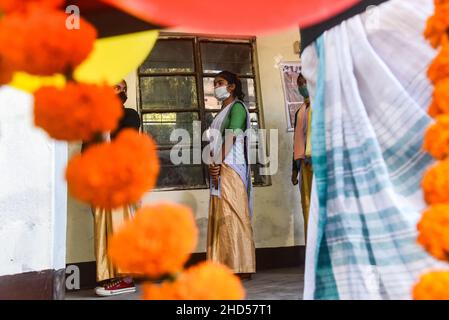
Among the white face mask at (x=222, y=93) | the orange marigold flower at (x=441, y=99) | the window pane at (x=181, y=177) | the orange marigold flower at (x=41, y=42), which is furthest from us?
the window pane at (x=181, y=177)

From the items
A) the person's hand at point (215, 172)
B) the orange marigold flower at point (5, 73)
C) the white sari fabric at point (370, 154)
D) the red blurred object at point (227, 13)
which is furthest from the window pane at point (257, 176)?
the orange marigold flower at point (5, 73)

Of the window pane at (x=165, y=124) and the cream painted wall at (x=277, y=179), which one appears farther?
the cream painted wall at (x=277, y=179)

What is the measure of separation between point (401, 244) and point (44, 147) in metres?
1.42

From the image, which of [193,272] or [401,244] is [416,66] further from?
[193,272]

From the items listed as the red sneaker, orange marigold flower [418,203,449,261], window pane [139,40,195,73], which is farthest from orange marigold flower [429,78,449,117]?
window pane [139,40,195,73]

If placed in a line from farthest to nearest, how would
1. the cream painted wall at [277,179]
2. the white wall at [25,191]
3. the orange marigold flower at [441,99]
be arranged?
the cream painted wall at [277,179], the white wall at [25,191], the orange marigold flower at [441,99]

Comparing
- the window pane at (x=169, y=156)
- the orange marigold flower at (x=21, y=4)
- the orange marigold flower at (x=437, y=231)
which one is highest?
the window pane at (x=169, y=156)

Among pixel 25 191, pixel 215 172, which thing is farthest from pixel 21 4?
pixel 215 172

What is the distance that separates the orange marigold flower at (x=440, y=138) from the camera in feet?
3.28

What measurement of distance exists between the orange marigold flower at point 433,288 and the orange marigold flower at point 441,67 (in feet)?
1.14

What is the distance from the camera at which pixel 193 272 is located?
0.81 m

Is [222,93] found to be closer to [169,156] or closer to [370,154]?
[169,156]

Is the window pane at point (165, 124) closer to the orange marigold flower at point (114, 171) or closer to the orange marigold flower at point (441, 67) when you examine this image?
the orange marigold flower at point (441, 67)

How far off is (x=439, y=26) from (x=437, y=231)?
0.37 metres
